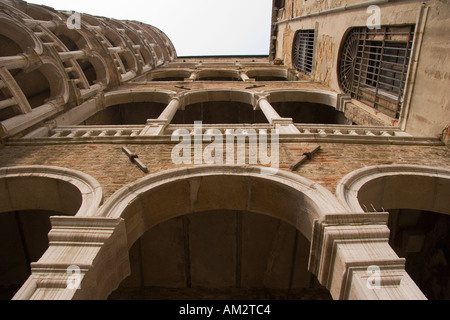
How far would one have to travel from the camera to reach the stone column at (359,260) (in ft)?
10.1

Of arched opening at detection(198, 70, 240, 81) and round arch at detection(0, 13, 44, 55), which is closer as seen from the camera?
round arch at detection(0, 13, 44, 55)

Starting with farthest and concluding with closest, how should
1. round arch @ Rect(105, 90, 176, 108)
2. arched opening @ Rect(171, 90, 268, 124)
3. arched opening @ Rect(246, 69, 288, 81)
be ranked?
arched opening @ Rect(246, 69, 288, 81), arched opening @ Rect(171, 90, 268, 124), round arch @ Rect(105, 90, 176, 108)

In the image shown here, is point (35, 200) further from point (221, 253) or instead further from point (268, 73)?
point (268, 73)

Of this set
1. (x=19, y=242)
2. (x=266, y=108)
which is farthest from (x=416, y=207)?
(x=19, y=242)

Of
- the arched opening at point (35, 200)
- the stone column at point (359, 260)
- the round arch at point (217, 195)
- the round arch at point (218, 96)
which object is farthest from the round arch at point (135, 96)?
the stone column at point (359, 260)

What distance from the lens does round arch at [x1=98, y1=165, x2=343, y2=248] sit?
454cm

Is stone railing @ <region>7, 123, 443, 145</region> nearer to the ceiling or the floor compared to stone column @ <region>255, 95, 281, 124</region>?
nearer to the floor

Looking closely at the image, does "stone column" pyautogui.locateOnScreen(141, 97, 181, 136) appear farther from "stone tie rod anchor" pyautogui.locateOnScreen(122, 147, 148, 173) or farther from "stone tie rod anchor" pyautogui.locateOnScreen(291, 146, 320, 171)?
"stone tie rod anchor" pyautogui.locateOnScreen(291, 146, 320, 171)

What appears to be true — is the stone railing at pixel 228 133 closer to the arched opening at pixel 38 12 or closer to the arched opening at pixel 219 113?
the arched opening at pixel 219 113

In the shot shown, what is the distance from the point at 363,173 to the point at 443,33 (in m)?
3.50

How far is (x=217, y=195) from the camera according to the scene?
5250mm

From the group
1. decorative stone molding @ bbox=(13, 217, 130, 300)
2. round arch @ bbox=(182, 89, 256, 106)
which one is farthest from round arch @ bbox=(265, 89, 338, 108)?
decorative stone molding @ bbox=(13, 217, 130, 300)

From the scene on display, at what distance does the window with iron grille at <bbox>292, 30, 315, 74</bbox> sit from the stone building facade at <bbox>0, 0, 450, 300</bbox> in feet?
13.9

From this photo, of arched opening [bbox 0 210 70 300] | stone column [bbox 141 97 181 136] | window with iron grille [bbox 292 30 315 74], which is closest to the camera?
arched opening [bbox 0 210 70 300]
